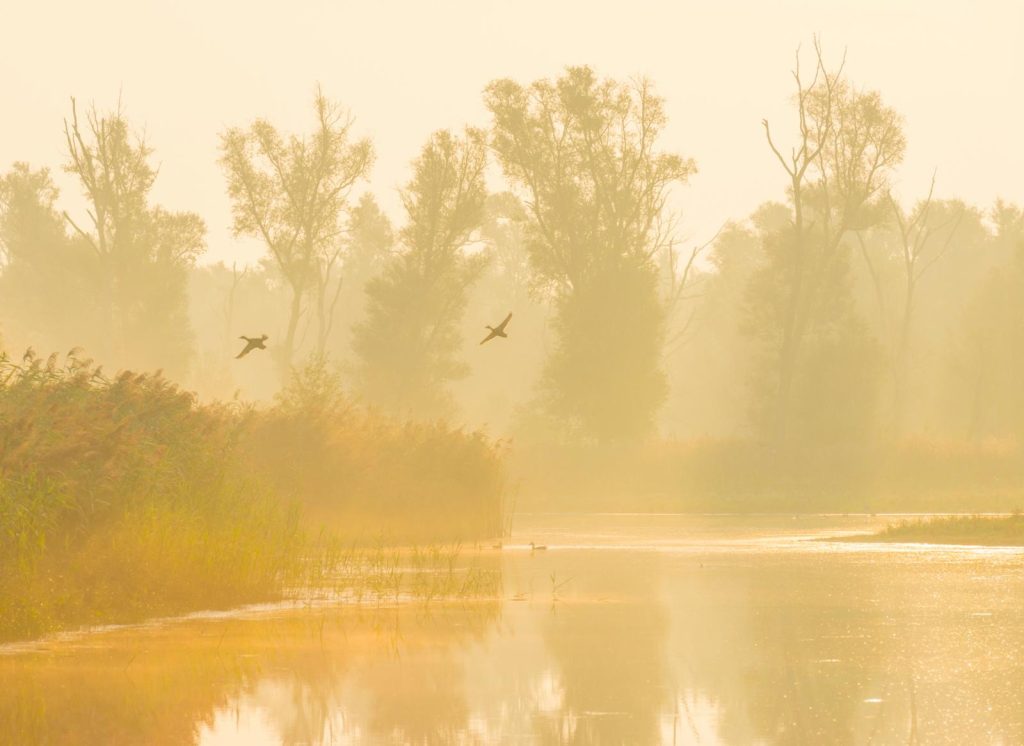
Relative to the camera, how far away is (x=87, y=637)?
57.0 feet

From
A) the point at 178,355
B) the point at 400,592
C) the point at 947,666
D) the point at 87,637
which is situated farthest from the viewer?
the point at 178,355

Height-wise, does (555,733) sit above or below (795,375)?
below

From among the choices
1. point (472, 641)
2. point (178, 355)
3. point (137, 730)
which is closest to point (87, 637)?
point (472, 641)

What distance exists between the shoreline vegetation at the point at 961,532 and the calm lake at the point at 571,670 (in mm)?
8445

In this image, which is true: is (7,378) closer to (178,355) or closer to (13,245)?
(178,355)

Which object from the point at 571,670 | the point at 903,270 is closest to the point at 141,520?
the point at 571,670

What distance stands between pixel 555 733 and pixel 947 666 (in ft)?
15.1

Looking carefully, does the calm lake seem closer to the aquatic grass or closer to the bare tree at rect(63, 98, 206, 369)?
the aquatic grass

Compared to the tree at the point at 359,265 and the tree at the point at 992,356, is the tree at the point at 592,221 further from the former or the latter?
the tree at the point at 359,265

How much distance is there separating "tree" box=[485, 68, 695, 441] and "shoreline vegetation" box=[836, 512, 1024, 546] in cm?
2894

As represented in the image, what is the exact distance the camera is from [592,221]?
66562 millimetres

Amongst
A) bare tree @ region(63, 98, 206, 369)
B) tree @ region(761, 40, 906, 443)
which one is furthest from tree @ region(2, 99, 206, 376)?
tree @ region(761, 40, 906, 443)

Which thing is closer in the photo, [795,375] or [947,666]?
[947,666]

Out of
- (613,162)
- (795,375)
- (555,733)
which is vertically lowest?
(555,733)
